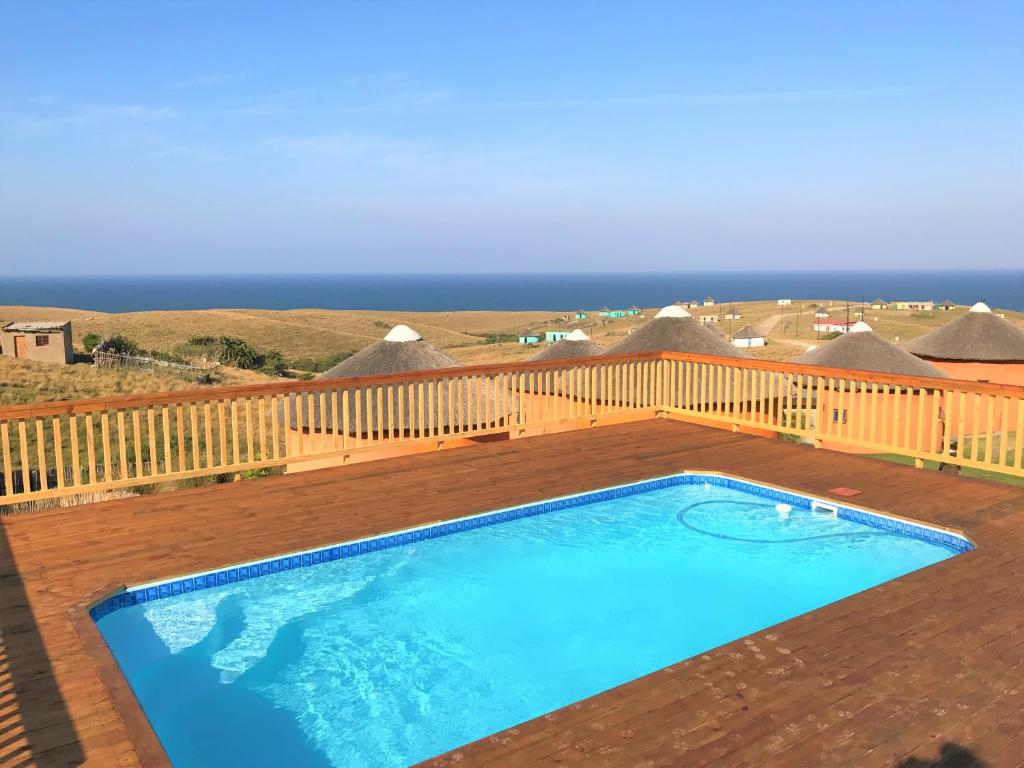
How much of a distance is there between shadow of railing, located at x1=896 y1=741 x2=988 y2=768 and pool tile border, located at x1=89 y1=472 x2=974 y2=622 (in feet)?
9.08

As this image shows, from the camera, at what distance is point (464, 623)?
4.60 m

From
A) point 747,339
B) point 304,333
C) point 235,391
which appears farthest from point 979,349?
point 304,333

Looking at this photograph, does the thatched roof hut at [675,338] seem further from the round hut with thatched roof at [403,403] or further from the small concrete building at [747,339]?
the small concrete building at [747,339]

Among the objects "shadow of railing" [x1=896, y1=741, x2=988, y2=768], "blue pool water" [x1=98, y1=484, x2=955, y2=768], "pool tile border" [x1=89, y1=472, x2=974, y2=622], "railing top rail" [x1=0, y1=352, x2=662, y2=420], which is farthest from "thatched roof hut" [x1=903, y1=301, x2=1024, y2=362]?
"shadow of railing" [x1=896, y1=741, x2=988, y2=768]

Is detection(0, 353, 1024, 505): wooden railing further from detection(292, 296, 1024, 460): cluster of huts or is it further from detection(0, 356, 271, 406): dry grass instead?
detection(0, 356, 271, 406): dry grass

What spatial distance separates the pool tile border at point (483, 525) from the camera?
172 inches

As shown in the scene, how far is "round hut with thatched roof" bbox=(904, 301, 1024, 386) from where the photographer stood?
16812 millimetres

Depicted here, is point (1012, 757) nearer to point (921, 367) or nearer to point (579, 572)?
point (579, 572)

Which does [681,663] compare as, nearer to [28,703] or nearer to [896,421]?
[28,703]

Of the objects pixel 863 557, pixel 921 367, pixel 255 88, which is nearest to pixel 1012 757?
pixel 863 557

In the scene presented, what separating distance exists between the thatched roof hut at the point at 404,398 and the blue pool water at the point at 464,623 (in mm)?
2443

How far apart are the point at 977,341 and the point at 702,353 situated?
9690 mm

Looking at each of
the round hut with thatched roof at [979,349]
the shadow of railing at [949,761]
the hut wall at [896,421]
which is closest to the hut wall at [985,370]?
the round hut with thatched roof at [979,349]

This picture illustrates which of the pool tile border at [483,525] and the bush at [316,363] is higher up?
the pool tile border at [483,525]
